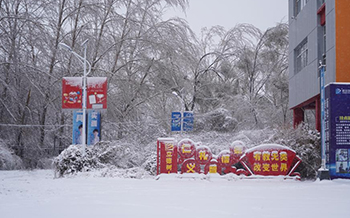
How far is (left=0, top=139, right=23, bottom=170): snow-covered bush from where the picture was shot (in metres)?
24.8

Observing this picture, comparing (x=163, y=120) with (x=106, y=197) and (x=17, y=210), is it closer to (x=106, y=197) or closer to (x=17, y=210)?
(x=106, y=197)

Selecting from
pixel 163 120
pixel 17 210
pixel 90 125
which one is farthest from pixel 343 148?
pixel 163 120

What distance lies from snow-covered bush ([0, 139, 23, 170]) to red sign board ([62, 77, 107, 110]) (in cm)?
533

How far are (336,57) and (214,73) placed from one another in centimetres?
2642

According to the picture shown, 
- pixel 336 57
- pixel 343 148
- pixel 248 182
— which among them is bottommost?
pixel 248 182

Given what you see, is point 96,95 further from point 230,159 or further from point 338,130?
point 338,130

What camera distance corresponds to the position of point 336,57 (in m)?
18.0

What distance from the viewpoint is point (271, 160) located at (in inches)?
690

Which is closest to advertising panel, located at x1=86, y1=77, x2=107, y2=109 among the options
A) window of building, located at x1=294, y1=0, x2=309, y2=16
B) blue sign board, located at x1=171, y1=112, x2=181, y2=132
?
blue sign board, located at x1=171, y1=112, x2=181, y2=132

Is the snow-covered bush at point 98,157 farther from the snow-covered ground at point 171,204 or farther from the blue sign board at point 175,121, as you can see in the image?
the blue sign board at point 175,121

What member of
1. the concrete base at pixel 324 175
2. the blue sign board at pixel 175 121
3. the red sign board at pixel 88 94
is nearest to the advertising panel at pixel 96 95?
the red sign board at pixel 88 94

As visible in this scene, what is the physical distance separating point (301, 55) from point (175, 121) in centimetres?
1148

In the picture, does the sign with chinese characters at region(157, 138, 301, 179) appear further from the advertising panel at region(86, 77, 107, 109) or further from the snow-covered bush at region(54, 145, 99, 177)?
the advertising panel at region(86, 77, 107, 109)

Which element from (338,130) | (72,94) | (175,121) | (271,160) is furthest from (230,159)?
(175,121)
